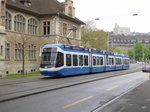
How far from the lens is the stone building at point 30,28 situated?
34688mm

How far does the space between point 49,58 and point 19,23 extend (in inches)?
623

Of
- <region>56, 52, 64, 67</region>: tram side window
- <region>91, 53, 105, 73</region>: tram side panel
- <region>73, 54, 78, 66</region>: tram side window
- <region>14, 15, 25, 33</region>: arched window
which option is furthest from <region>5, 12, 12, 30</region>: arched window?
<region>56, 52, 64, 67</region>: tram side window

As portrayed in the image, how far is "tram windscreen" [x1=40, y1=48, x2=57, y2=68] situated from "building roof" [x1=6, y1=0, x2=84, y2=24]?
1393 centimetres

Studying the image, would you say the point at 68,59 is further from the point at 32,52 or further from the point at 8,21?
the point at 32,52

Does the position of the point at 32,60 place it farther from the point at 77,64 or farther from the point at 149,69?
the point at 149,69

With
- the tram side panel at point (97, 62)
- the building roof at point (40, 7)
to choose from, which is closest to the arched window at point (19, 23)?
the building roof at point (40, 7)

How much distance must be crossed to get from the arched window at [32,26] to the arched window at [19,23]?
1.69 m

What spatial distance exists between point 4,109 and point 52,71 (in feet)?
47.0

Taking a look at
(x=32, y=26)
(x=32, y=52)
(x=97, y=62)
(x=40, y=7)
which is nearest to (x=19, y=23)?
(x=32, y=26)

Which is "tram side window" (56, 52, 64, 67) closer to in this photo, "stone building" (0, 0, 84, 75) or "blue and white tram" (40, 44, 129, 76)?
"blue and white tram" (40, 44, 129, 76)

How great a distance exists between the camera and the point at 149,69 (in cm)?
4303

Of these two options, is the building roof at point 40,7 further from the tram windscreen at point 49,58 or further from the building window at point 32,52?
the tram windscreen at point 49,58

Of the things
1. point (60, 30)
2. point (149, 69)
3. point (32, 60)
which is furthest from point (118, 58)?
point (32, 60)

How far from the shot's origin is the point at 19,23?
1458 inches
